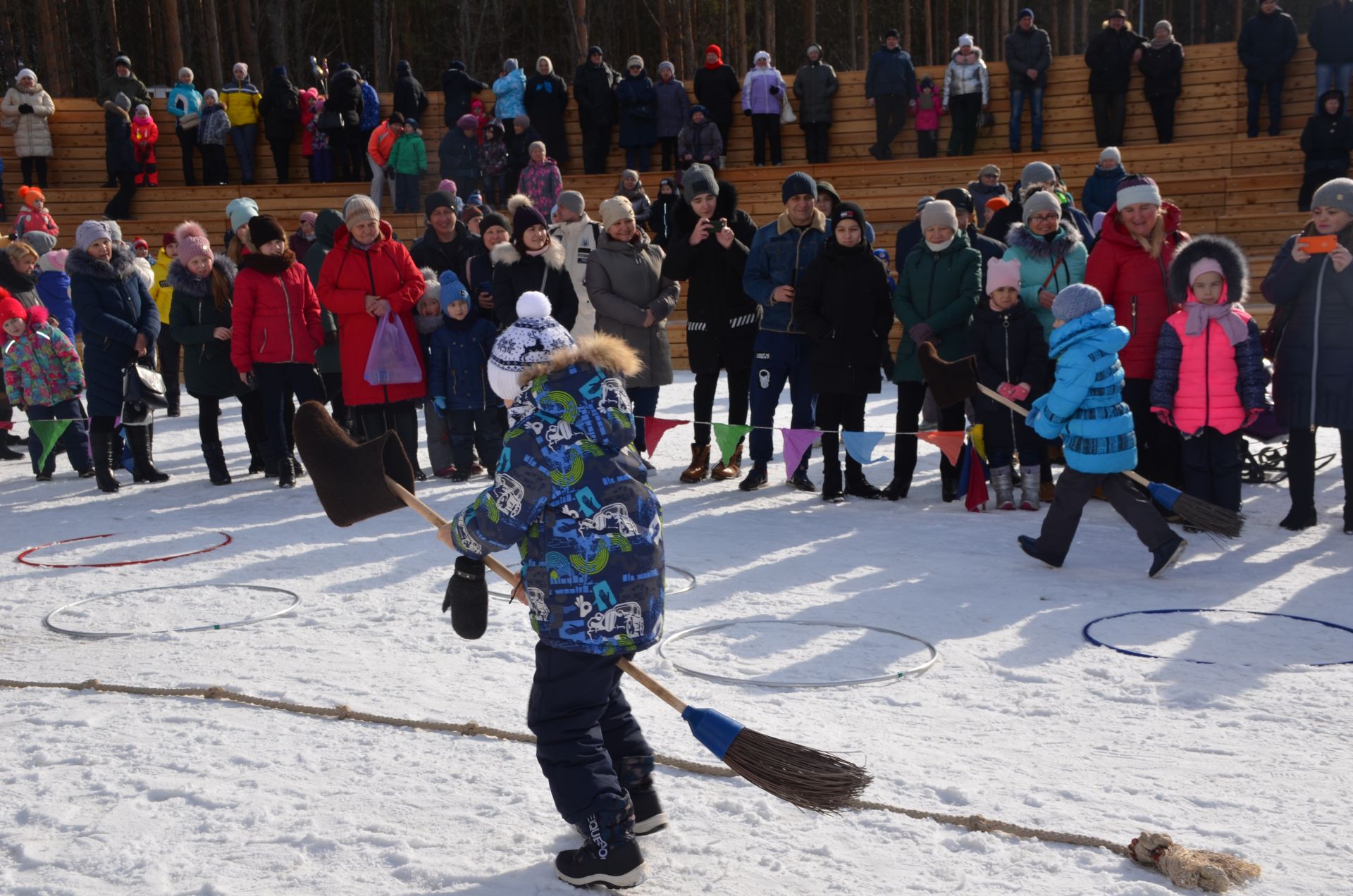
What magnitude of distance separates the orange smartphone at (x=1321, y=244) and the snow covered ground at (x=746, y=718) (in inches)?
62.3

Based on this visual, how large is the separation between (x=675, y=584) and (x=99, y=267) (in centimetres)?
549

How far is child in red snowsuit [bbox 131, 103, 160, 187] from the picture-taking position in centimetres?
2209

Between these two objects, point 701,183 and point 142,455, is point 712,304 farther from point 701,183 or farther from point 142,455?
point 142,455

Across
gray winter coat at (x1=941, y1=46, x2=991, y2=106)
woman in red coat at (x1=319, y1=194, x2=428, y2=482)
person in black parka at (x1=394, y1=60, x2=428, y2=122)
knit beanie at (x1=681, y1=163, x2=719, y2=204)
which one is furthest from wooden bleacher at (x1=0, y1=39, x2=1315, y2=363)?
woman in red coat at (x1=319, y1=194, x2=428, y2=482)

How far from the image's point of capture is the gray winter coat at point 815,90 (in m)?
20.8

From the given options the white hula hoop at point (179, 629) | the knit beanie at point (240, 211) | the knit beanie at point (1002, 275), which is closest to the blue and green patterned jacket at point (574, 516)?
the white hula hoop at point (179, 629)

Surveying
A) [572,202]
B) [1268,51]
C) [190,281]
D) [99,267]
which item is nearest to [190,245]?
[190,281]

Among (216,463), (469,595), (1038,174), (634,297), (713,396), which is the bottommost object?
(216,463)

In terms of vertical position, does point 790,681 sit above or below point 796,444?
below

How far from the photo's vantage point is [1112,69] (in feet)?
63.0

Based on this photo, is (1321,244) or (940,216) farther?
(940,216)

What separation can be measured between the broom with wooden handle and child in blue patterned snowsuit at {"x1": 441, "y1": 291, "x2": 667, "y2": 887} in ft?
0.44

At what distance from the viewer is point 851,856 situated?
3.65 m

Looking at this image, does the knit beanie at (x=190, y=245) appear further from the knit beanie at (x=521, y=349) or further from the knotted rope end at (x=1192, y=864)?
the knotted rope end at (x=1192, y=864)
